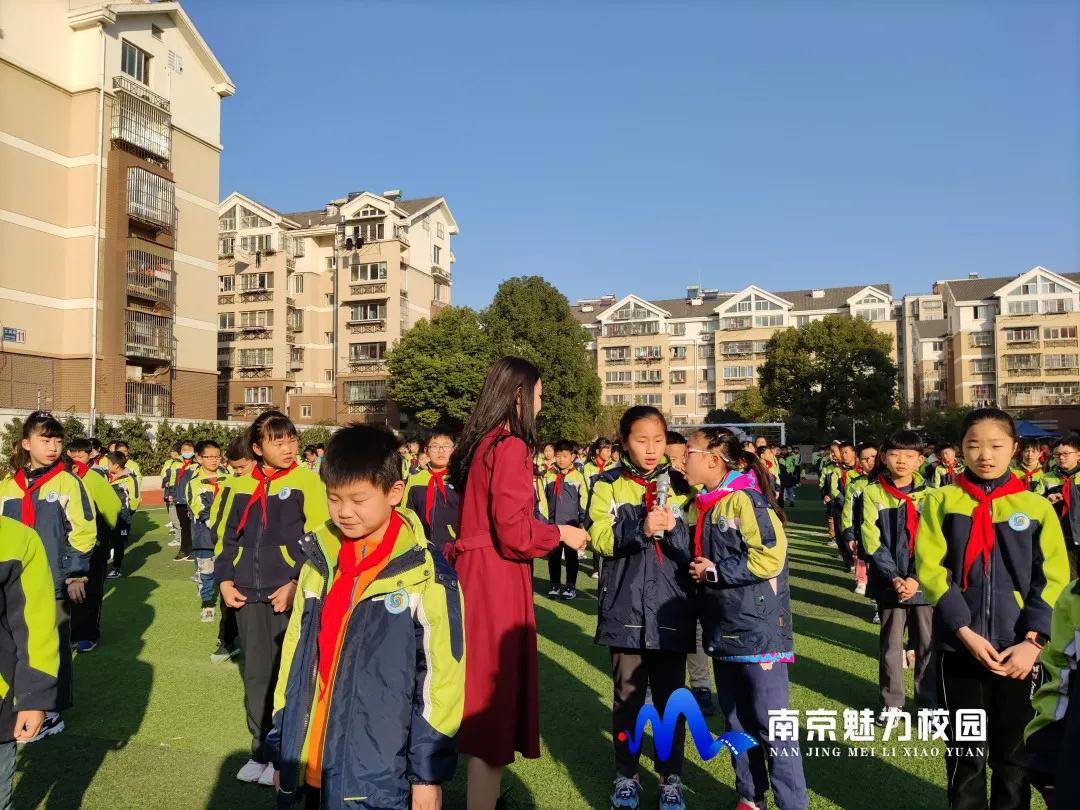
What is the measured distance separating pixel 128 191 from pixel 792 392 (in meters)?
36.9

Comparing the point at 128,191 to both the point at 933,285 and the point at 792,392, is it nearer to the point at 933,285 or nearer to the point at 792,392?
the point at 792,392

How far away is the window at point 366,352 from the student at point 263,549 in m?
45.2

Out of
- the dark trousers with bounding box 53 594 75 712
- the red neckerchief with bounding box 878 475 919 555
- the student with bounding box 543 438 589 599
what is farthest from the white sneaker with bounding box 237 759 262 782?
the student with bounding box 543 438 589 599

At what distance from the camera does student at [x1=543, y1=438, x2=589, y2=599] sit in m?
10.0

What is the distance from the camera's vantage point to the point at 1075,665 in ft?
6.11

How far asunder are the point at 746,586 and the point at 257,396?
49845 millimetres

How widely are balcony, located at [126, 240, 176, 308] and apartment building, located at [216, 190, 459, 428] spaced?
1627 cm

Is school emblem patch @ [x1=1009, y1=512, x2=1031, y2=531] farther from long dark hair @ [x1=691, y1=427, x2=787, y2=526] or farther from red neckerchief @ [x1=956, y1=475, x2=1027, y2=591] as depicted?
long dark hair @ [x1=691, y1=427, x2=787, y2=526]

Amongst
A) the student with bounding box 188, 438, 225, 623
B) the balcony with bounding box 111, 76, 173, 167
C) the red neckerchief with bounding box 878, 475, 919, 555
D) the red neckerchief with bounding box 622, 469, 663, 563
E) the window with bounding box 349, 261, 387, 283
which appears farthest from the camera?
the window with bounding box 349, 261, 387, 283

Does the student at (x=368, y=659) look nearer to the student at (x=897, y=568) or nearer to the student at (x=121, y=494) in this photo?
the student at (x=897, y=568)

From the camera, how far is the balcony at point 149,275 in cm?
3077

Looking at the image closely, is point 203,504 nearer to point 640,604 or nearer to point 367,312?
point 640,604

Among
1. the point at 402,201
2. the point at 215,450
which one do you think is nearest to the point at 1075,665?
the point at 215,450

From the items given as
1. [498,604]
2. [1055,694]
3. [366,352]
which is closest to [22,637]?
[498,604]
